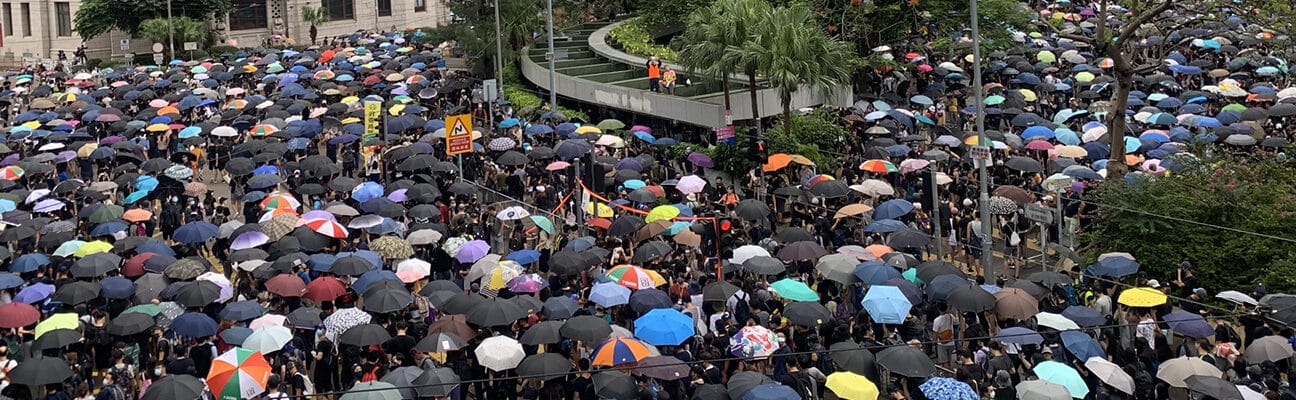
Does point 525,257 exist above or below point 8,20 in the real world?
below

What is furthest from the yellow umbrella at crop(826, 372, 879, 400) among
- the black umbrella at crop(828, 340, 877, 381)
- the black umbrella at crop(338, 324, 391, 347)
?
the black umbrella at crop(338, 324, 391, 347)

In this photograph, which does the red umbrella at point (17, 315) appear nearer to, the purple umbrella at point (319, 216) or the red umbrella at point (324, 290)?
the red umbrella at point (324, 290)

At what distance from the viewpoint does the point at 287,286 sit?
20.6 metres

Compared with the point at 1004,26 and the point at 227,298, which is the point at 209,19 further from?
the point at 227,298

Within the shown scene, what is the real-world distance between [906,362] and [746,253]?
6251 mm

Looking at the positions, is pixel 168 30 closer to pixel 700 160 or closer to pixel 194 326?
pixel 700 160

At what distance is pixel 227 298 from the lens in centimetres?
2112

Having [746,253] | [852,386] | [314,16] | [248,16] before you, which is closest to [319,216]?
[746,253]

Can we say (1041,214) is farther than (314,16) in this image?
No

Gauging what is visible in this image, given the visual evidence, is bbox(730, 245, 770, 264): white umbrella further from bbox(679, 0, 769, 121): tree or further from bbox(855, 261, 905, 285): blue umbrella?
bbox(679, 0, 769, 121): tree

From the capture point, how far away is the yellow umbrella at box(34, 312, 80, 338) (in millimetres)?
18688

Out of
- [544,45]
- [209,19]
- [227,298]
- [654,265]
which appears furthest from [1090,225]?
[209,19]

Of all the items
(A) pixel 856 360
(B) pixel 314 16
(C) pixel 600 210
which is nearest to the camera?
(A) pixel 856 360

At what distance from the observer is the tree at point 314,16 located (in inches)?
3106
